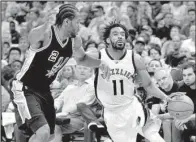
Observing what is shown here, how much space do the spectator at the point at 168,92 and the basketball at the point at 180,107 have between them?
0.39 m

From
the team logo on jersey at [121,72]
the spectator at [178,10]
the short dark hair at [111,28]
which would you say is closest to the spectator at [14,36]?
the spectator at [178,10]

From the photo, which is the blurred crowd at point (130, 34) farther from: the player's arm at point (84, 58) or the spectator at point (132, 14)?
the player's arm at point (84, 58)

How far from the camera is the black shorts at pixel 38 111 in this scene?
5.22 meters

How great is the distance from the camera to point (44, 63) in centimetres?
538

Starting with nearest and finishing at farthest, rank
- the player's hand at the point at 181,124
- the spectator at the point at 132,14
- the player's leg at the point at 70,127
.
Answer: the player's hand at the point at 181,124, the player's leg at the point at 70,127, the spectator at the point at 132,14

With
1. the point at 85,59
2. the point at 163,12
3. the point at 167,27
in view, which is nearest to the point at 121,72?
the point at 85,59

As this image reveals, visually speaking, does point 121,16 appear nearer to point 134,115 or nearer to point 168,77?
point 168,77

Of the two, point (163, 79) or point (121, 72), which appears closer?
point (121, 72)

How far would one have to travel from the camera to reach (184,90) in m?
7.28

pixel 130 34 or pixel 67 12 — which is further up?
pixel 67 12

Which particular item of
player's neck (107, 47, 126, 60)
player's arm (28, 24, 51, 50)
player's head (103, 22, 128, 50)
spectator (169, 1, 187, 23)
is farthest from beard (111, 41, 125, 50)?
spectator (169, 1, 187, 23)

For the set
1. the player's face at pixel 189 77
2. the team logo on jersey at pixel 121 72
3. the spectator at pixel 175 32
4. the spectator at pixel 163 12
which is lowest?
the player's face at pixel 189 77

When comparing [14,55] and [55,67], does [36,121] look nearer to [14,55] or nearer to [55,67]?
[55,67]

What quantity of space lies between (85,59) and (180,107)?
1454mm
